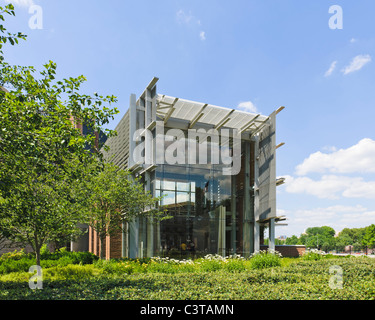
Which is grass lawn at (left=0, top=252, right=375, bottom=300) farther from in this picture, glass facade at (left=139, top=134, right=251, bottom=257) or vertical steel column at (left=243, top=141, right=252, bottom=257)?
vertical steel column at (left=243, top=141, right=252, bottom=257)

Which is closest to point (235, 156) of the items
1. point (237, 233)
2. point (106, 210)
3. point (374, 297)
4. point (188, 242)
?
point (237, 233)

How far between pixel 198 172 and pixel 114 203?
6388 millimetres

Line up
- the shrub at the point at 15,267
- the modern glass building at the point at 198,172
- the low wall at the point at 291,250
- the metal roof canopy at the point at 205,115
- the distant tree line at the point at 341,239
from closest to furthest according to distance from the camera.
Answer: the shrub at the point at 15,267 < the modern glass building at the point at 198,172 < the metal roof canopy at the point at 205,115 < the low wall at the point at 291,250 < the distant tree line at the point at 341,239

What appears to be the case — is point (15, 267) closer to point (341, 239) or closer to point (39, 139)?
point (39, 139)

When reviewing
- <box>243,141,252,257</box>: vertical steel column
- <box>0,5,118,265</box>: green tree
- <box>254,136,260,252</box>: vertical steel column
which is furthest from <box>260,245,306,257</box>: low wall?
<box>0,5,118,265</box>: green tree

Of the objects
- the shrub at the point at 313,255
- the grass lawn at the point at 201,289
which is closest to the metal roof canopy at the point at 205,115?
the shrub at the point at 313,255

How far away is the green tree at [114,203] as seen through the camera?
16.8 m

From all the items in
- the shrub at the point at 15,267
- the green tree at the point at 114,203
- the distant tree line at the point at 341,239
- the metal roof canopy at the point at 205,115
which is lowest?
the distant tree line at the point at 341,239

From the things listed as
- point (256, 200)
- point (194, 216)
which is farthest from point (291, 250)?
point (194, 216)

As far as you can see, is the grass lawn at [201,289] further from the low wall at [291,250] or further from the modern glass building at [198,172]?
the low wall at [291,250]

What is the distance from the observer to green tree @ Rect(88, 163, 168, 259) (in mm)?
16766

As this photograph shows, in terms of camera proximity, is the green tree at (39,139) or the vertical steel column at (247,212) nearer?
the green tree at (39,139)

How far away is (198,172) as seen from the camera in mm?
21484
